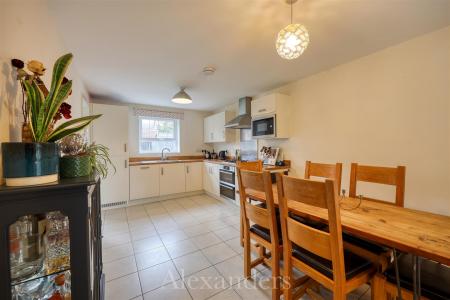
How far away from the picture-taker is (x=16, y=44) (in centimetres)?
96

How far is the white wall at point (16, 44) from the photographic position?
33.1 inches

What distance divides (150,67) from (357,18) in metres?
2.18

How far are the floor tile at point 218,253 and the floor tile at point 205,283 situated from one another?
0.17 metres

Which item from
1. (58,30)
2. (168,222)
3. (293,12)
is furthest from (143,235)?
(293,12)

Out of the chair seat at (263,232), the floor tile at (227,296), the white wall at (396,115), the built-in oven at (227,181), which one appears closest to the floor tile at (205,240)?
the floor tile at (227,296)

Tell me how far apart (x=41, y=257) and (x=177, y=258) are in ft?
4.63

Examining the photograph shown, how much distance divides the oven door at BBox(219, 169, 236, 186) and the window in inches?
61.3

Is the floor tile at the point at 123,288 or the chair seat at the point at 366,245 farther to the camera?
the floor tile at the point at 123,288

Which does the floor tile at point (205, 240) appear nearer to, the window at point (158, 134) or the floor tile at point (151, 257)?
the floor tile at point (151, 257)

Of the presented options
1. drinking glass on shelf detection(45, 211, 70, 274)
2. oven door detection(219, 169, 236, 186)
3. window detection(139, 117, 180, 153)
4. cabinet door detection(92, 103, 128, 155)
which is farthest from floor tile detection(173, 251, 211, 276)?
window detection(139, 117, 180, 153)

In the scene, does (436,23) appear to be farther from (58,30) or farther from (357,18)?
(58,30)

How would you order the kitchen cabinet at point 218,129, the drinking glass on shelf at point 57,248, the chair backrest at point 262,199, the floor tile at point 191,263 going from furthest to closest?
the kitchen cabinet at point 218,129
the floor tile at point 191,263
the chair backrest at point 262,199
the drinking glass on shelf at point 57,248

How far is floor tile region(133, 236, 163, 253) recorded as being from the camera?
2.21 m

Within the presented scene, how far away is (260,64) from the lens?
233 centimetres
